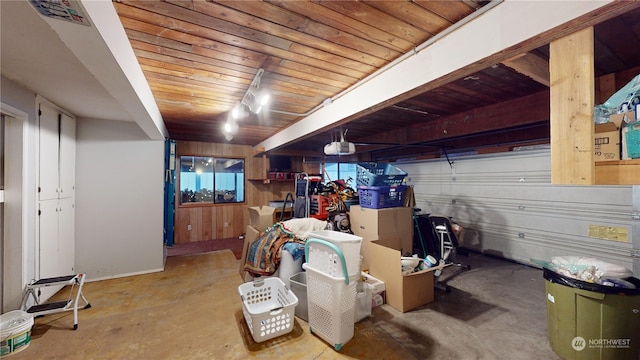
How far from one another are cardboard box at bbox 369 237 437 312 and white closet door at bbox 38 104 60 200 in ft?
12.4

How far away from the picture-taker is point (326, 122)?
9.26 feet

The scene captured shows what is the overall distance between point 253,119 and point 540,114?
3711 mm

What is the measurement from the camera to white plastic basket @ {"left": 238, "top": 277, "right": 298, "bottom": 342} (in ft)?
6.40

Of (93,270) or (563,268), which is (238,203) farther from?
(563,268)

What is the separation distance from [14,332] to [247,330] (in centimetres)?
176

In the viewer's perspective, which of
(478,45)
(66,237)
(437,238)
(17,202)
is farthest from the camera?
(437,238)

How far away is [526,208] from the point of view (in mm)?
3848

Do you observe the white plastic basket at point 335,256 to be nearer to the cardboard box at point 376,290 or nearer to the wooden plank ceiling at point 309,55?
the cardboard box at point 376,290

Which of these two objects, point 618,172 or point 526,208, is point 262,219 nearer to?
point 618,172

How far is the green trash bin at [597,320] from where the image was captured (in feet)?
5.18

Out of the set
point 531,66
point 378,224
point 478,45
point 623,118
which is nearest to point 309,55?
point 478,45

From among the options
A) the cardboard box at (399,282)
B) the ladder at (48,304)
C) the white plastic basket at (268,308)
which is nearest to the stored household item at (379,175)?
the cardboard box at (399,282)

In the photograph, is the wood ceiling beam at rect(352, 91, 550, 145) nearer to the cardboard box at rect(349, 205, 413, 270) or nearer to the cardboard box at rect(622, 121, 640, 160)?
the cardboard box at rect(349, 205, 413, 270)

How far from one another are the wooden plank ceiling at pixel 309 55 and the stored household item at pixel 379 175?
820 mm
